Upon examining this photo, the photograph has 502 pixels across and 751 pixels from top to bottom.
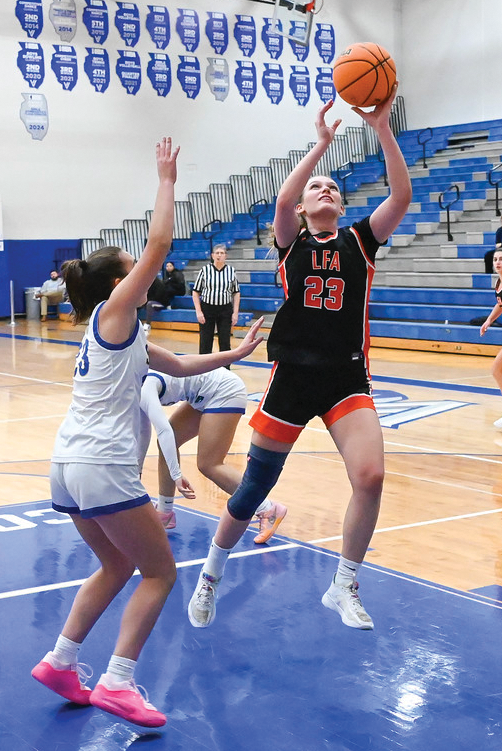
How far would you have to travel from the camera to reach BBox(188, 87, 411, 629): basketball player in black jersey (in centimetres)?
383

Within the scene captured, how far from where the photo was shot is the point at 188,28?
74.8 feet

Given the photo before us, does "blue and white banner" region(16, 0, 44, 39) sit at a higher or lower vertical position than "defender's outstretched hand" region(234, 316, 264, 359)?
higher

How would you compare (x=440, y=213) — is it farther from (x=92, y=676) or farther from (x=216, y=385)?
(x=92, y=676)

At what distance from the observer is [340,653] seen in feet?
12.6

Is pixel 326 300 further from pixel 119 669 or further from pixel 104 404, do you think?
pixel 119 669

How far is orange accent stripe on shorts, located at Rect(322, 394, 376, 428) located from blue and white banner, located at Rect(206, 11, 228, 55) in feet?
68.6

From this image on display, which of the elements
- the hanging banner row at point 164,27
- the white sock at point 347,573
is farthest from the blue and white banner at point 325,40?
the white sock at point 347,573

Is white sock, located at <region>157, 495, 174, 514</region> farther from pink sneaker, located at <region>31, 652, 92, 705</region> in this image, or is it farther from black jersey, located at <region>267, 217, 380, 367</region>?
pink sneaker, located at <region>31, 652, 92, 705</region>

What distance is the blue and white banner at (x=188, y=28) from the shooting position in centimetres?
2267

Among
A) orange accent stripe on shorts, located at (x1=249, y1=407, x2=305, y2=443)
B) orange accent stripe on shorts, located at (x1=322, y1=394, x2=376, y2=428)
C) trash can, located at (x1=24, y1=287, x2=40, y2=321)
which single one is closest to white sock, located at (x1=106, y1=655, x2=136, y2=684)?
orange accent stripe on shorts, located at (x1=249, y1=407, x2=305, y2=443)

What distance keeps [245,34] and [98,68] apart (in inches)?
157

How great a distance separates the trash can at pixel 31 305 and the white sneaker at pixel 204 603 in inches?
719

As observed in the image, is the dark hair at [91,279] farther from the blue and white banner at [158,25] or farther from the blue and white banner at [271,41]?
the blue and white banner at [271,41]

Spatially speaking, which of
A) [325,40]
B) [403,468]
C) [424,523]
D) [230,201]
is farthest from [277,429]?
[325,40]
